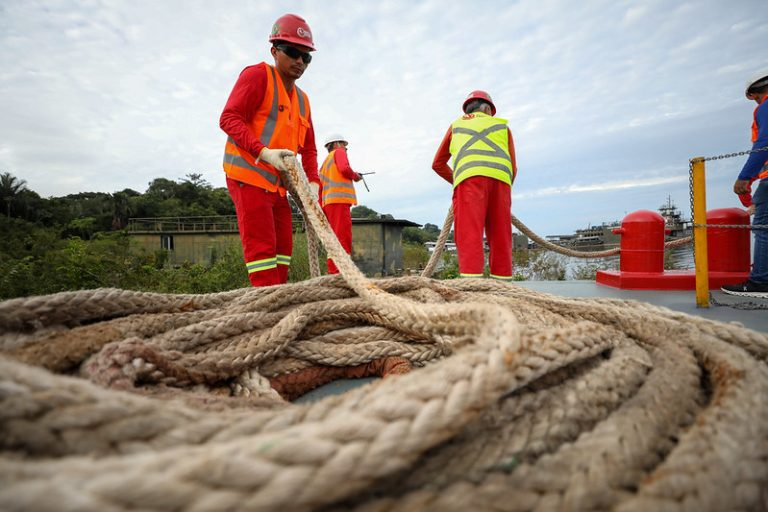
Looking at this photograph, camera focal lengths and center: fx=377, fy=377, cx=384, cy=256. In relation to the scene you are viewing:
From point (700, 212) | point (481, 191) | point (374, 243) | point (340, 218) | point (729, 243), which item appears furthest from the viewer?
point (374, 243)

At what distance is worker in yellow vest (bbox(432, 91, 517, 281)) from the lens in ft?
9.36

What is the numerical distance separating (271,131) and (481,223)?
1626 millimetres

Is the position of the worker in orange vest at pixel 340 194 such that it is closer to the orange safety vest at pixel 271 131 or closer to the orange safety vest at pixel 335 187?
the orange safety vest at pixel 335 187

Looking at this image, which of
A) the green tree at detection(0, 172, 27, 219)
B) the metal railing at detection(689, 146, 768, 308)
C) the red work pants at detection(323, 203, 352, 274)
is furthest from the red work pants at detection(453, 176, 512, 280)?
the green tree at detection(0, 172, 27, 219)

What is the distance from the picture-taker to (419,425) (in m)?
0.47

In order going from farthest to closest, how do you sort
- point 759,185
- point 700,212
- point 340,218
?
point 340,218 < point 759,185 < point 700,212

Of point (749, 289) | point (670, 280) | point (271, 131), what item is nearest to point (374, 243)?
point (670, 280)

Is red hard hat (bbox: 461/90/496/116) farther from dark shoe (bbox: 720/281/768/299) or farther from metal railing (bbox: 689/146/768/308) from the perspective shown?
dark shoe (bbox: 720/281/768/299)

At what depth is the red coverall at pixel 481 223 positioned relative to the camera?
112 inches

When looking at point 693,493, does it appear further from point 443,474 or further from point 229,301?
point 229,301

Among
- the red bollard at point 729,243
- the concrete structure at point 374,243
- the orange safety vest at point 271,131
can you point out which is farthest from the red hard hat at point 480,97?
the concrete structure at point 374,243

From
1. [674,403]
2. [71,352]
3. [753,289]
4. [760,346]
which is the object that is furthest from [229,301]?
[753,289]

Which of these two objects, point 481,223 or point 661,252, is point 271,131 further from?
point 661,252

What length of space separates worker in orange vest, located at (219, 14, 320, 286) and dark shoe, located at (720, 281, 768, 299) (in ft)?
12.1
